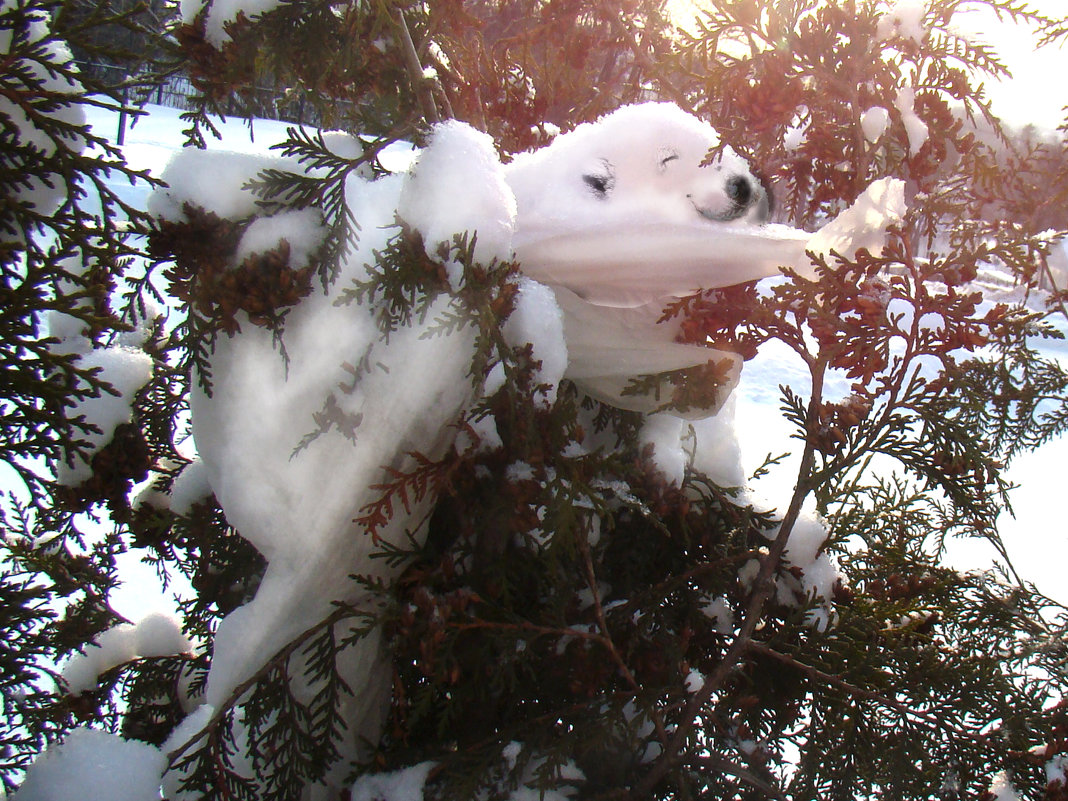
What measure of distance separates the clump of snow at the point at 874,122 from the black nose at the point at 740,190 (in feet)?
0.93

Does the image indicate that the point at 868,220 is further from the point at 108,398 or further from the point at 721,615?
the point at 108,398

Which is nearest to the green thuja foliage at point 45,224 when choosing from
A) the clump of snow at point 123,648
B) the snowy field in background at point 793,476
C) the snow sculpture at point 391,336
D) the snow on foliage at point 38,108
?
the snow on foliage at point 38,108

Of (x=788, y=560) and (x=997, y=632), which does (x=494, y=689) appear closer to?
(x=788, y=560)

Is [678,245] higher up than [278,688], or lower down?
higher up

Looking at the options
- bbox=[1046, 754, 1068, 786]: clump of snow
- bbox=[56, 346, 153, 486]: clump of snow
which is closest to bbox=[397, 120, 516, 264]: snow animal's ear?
bbox=[56, 346, 153, 486]: clump of snow

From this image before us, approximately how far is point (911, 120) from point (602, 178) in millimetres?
494

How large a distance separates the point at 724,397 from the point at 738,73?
0.51 m

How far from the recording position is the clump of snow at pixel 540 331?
0.81 metres

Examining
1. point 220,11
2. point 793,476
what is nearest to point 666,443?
point 220,11

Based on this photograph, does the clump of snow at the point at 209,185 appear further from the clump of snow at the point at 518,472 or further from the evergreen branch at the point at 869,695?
the evergreen branch at the point at 869,695

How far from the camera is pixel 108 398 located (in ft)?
3.57

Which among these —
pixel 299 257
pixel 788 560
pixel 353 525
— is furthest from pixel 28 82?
pixel 788 560

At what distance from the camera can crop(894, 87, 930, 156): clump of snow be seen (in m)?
0.98

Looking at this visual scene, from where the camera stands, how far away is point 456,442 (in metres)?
0.90
